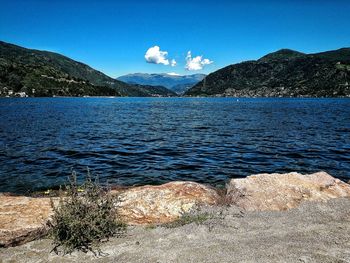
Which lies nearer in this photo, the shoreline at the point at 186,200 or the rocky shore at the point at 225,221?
the rocky shore at the point at 225,221

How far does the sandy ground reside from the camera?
8.55 meters

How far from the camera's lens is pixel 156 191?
547 inches

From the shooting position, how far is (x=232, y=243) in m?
9.38

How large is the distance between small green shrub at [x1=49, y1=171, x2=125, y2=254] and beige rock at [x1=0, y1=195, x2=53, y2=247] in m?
0.59

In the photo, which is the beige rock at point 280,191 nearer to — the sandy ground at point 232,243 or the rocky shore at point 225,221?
the rocky shore at point 225,221

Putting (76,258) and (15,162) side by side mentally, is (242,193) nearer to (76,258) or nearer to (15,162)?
(76,258)

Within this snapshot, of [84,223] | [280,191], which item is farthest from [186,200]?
[84,223]

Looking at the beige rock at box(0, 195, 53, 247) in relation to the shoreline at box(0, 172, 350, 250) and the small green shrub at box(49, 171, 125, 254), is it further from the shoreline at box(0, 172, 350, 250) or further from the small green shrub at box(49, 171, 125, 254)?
the small green shrub at box(49, 171, 125, 254)

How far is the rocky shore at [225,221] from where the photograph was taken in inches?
351

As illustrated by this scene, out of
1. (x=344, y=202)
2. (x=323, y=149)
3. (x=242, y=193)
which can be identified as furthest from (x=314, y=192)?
(x=323, y=149)

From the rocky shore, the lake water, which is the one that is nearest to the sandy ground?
the rocky shore

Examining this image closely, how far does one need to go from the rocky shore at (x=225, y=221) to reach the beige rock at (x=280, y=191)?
1.6 inches

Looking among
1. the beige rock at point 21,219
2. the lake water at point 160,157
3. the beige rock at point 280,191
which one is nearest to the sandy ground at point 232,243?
the beige rock at point 21,219

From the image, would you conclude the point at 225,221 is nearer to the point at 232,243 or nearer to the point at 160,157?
the point at 232,243
